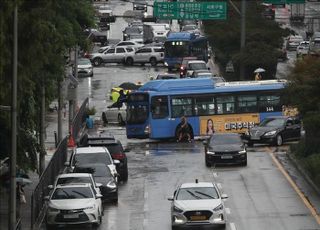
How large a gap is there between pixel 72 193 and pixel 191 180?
1001 centimetres

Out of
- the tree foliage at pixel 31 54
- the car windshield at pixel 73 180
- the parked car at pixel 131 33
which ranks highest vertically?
the tree foliage at pixel 31 54

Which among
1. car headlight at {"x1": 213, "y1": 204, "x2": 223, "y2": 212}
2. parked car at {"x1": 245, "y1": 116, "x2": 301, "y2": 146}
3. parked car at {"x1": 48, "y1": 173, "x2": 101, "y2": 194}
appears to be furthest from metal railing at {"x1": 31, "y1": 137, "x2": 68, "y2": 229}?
parked car at {"x1": 245, "y1": 116, "x2": 301, "y2": 146}

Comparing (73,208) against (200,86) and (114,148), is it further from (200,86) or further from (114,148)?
(200,86)

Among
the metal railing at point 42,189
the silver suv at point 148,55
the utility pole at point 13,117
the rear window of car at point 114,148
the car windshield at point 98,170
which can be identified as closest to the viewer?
the utility pole at point 13,117

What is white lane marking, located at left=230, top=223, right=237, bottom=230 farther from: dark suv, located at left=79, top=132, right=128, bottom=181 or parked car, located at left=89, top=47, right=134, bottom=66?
parked car, located at left=89, top=47, right=134, bottom=66

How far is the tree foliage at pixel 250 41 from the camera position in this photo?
258 feet

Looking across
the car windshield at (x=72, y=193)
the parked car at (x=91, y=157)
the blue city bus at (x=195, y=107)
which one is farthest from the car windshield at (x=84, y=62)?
the car windshield at (x=72, y=193)

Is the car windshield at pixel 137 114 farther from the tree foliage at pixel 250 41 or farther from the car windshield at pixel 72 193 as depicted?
the car windshield at pixel 72 193

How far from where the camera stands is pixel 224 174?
46531 millimetres

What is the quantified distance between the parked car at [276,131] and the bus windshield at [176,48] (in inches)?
1464

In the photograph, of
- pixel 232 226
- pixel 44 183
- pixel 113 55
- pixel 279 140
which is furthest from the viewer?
pixel 113 55

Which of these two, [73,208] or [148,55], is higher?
[148,55]

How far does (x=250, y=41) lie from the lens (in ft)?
268

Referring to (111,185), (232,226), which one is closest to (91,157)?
(111,185)
